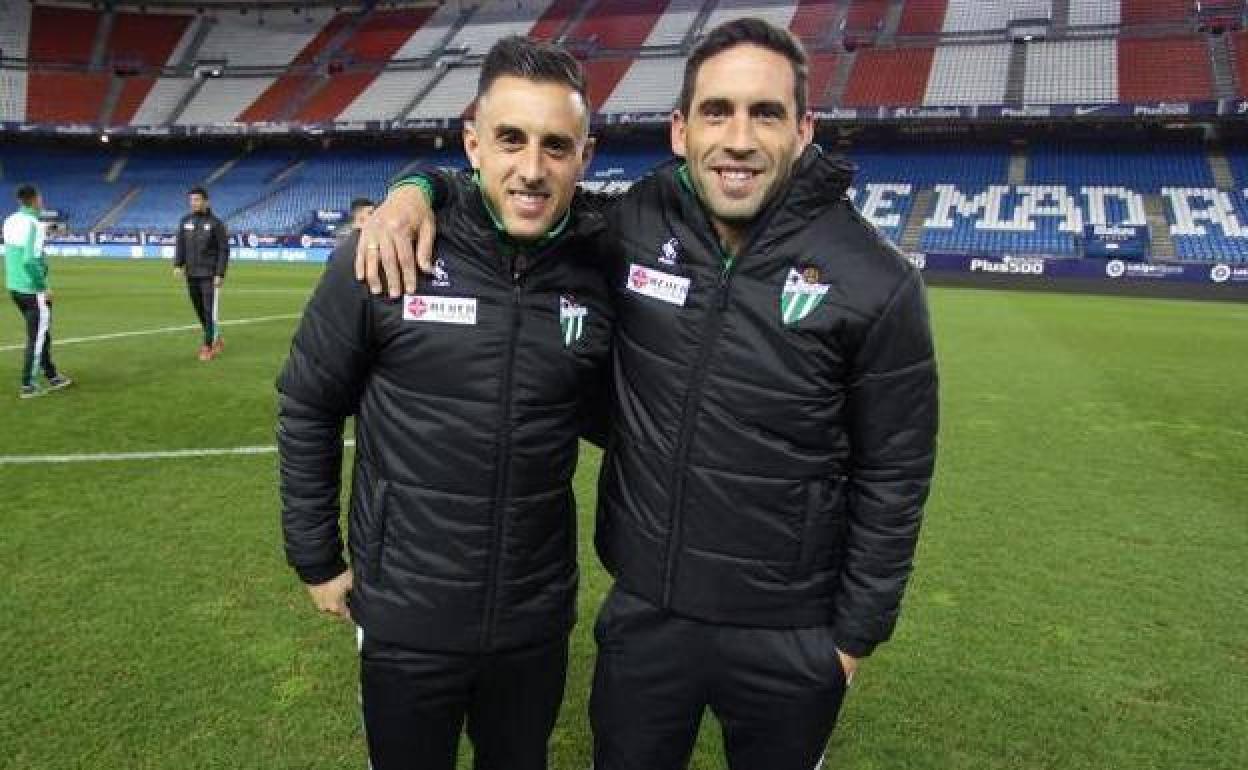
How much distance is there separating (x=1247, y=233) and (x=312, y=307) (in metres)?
33.5

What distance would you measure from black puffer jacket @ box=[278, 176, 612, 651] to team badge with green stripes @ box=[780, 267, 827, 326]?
1.53 ft

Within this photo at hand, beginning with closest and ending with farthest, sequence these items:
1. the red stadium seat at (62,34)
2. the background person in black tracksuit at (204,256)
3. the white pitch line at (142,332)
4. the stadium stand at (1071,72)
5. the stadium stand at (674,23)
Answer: the background person in black tracksuit at (204,256), the white pitch line at (142,332), the stadium stand at (1071,72), the stadium stand at (674,23), the red stadium seat at (62,34)

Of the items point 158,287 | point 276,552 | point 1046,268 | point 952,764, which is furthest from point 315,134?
point 952,764

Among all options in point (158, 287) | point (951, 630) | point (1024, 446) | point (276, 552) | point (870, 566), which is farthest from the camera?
point (158, 287)

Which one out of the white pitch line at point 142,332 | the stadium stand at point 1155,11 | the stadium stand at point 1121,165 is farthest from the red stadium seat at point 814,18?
the white pitch line at point 142,332

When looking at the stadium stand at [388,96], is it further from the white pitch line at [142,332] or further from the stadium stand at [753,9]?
the white pitch line at [142,332]

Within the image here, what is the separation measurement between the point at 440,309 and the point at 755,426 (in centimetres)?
79

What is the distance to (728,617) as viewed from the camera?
2.04m

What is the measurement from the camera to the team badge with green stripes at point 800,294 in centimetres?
193

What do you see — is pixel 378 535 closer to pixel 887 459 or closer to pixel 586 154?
pixel 586 154

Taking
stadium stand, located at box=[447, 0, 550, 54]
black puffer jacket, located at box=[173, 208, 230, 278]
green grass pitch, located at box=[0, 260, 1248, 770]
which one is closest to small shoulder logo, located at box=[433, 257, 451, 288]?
green grass pitch, located at box=[0, 260, 1248, 770]

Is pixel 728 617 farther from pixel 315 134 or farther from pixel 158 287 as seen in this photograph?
pixel 315 134

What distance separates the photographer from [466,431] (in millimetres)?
2002

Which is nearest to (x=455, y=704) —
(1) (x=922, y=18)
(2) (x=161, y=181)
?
(1) (x=922, y=18)
